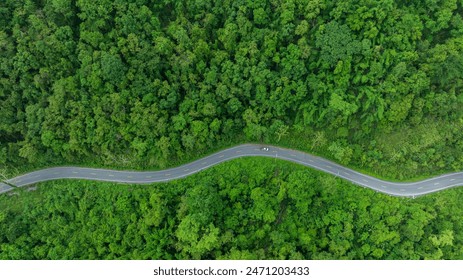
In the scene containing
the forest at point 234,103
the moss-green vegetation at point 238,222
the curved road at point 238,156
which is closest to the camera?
the moss-green vegetation at point 238,222

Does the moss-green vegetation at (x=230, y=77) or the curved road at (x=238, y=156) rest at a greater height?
the moss-green vegetation at (x=230, y=77)

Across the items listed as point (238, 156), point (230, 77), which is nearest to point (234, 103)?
point (230, 77)

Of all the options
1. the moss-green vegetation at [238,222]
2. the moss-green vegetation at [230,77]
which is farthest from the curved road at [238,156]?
the moss-green vegetation at [230,77]

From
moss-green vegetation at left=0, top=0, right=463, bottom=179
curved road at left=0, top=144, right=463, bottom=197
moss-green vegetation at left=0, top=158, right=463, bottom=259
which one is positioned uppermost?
moss-green vegetation at left=0, top=0, right=463, bottom=179

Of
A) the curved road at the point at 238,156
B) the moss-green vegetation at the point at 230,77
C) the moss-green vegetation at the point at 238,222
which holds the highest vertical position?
the moss-green vegetation at the point at 230,77

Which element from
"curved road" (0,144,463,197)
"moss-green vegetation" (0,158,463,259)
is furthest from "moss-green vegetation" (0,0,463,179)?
"moss-green vegetation" (0,158,463,259)

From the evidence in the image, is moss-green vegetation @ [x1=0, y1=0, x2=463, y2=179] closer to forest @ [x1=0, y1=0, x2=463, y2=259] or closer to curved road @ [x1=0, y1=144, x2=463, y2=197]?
forest @ [x1=0, y1=0, x2=463, y2=259]

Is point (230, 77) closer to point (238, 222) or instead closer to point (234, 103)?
point (234, 103)

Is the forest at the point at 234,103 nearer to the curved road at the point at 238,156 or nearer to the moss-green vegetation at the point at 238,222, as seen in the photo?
the moss-green vegetation at the point at 238,222
